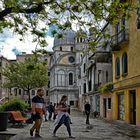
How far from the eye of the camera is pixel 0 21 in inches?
559

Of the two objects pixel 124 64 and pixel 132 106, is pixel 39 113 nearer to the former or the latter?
pixel 132 106

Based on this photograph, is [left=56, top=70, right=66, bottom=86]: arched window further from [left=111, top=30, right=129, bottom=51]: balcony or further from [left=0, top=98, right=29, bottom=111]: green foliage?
[left=0, top=98, right=29, bottom=111]: green foliage

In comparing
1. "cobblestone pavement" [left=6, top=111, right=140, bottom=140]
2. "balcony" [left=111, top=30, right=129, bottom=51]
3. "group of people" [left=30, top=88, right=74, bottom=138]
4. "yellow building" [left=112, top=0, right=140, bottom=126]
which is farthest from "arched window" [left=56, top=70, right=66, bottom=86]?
"group of people" [left=30, top=88, right=74, bottom=138]

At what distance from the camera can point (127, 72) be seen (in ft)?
106

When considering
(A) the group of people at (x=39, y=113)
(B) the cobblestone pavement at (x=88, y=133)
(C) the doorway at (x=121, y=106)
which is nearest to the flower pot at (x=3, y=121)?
(B) the cobblestone pavement at (x=88, y=133)

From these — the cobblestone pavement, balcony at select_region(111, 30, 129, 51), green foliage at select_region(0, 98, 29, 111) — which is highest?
balcony at select_region(111, 30, 129, 51)

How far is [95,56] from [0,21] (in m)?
34.4

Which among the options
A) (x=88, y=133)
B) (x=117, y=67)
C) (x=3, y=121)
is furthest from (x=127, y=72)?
(x=3, y=121)

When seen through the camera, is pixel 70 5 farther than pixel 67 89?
No

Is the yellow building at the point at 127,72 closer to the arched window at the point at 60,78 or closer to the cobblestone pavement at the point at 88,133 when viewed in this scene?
the cobblestone pavement at the point at 88,133

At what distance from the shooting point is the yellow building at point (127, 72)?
1169 inches

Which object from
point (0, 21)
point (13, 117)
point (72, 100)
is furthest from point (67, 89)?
point (0, 21)

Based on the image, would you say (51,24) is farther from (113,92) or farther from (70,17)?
(113,92)

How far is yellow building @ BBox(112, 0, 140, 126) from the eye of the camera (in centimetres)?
2970
